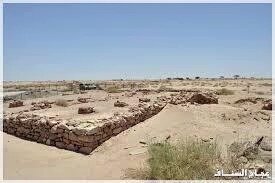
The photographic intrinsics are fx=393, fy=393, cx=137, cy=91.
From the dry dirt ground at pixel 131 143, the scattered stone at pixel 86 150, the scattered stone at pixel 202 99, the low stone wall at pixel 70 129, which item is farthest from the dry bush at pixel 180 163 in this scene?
the scattered stone at pixel 202 99

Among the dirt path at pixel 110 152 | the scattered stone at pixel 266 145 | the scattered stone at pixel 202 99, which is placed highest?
the scattered stone at pixel 202 99

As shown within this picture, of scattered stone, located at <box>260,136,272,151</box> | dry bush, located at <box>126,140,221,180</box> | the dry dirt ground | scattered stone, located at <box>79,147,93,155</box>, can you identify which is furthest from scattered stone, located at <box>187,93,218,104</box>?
dry bush, located at <box>126,140,221,180</box>

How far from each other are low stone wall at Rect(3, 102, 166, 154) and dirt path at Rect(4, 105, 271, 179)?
235 millimetres

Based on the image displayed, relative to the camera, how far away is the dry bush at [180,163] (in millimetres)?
7328

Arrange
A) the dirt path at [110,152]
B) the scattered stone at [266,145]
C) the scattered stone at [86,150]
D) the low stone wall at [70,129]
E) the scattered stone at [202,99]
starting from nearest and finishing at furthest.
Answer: the scattered stone at [266,145]
the dirt path at [110,152]
the scattered stone at [86,150]
the low stone wall at [70,129]
the scattered stone at [202,99]

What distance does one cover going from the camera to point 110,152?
1034cm

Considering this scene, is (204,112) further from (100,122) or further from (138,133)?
(100,122)

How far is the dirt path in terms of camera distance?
888cm

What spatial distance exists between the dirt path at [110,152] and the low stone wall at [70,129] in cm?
24

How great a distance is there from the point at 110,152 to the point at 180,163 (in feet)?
10.4

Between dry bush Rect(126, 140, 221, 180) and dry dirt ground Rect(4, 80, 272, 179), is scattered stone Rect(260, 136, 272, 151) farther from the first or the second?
dry dirt ground Rect(4, 80, 272, 179)

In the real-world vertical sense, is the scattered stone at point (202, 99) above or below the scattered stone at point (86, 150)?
above

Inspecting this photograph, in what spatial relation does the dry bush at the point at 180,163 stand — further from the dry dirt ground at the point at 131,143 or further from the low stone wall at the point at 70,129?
the low stone wall at the point at 70,129

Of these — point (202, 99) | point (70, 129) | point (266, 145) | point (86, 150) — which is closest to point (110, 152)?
point (86, 150)
